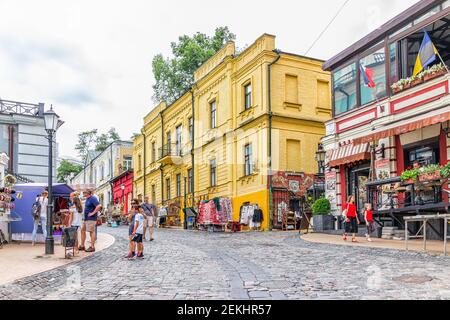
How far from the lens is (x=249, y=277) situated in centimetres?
845

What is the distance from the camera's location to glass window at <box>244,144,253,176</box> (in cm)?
2552

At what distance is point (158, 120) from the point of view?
129ft

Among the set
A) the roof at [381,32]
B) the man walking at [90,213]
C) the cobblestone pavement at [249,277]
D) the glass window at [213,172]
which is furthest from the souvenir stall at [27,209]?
the glass window at [213,172]

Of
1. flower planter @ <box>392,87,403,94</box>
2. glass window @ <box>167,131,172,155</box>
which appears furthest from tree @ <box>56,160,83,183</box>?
flower planter @ <box>392,87,403,94</box>

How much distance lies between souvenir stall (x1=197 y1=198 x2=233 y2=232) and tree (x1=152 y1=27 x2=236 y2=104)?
17335 mm

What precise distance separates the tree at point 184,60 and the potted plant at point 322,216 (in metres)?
23.2

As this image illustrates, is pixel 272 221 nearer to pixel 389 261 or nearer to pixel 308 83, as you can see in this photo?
pixel 308 83

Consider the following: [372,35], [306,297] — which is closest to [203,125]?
[372,35]

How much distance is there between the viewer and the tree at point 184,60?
135ft

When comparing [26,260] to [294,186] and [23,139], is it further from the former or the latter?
[294,186]

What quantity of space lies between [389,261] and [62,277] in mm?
6264

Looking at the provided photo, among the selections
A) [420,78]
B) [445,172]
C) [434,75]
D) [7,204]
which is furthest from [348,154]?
[7,204]

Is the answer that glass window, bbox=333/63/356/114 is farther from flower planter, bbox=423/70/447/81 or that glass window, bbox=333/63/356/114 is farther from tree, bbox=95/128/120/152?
tree, bbox=95/128/120/152

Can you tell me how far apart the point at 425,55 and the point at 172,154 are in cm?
2176
